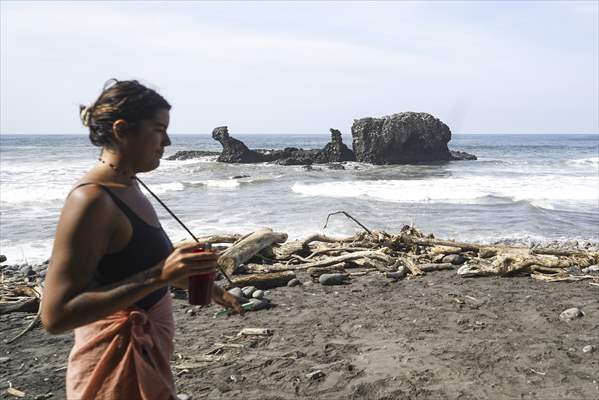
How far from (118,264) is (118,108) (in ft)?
1.75

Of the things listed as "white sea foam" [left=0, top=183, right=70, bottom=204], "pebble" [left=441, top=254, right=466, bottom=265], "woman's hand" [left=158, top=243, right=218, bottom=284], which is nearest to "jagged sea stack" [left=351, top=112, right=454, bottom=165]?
"white sea foam" [left=0, top=183, right=70, bottom=204]

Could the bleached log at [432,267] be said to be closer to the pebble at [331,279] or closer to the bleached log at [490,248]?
the bleached log at [490,248]

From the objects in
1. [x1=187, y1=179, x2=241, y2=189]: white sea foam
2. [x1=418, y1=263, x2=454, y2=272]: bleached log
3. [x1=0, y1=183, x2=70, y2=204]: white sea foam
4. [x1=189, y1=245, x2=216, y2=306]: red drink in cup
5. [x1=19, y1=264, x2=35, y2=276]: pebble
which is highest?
[x1=189, y1=245, x2=216, y2=306]: red drink in cup

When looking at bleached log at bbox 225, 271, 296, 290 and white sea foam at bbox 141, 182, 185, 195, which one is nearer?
bleached log at bbox 225, 271, 296, 290

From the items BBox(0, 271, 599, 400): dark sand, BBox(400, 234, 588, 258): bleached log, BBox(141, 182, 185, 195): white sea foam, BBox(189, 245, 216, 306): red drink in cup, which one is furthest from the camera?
BBox(141, 182, 185, 195): white sea foam

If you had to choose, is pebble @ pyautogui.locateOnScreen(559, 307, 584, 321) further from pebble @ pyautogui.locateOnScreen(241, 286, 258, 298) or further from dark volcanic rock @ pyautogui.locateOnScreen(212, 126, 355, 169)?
dark volcanic rock @ pyautogui.locateOnScreen(212, 126, 355, 169)

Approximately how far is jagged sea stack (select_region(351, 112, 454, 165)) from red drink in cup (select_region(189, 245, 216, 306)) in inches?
1660

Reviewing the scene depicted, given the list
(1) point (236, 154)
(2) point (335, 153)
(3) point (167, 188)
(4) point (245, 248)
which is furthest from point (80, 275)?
(1) point (236, 154)

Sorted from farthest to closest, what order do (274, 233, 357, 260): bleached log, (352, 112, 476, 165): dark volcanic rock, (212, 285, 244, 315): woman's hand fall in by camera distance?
(352, 112, 476, 165): dark volcanic rock, (274, 233, 357, 260): bleached log, (212, 285, 244, 315): woman's hand

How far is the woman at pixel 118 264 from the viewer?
1.76 m

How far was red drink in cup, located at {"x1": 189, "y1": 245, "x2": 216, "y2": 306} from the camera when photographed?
85.8 inches

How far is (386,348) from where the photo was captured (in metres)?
5.48

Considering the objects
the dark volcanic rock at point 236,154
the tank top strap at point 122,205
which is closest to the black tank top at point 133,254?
the tank top strap at point 122,205

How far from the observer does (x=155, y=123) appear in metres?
2.01
